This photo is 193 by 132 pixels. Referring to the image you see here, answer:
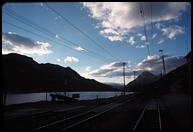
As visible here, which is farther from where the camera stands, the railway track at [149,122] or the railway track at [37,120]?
the railway track at [149,122]

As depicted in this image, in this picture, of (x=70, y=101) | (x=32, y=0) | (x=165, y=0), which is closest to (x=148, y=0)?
(x=165, y=0)

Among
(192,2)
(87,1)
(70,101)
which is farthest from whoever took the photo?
(70,101)

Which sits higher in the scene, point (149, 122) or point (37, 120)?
point (37, 120)

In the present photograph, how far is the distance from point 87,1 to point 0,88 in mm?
3326

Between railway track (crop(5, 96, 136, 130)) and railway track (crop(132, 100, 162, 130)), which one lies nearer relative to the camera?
railway track (crop(5, 96, 136, 130))

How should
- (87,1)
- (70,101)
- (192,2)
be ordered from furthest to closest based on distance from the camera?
(70,101)
(87,1)
(192,2)

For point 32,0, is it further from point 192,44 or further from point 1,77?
point 192,44

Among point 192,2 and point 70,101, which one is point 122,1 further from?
point 70,101

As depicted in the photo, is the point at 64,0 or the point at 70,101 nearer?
the point at 64,0

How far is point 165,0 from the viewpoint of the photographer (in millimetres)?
7477

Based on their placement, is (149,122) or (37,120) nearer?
(37,120)

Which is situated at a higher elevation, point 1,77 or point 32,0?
point 32,0

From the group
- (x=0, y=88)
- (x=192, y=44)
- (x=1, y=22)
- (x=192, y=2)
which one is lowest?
(x=0, y=88)

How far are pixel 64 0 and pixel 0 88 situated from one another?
2.87 metres
